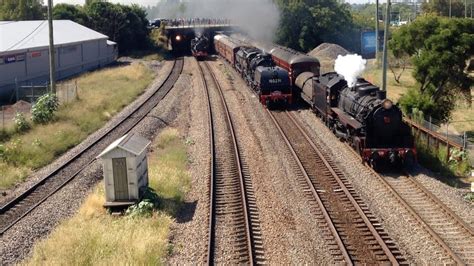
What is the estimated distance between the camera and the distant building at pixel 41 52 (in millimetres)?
41344

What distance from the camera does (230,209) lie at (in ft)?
54.8

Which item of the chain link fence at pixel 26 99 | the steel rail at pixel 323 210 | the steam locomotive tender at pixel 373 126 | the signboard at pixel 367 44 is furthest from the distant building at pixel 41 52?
the signboard at pixel 367 44

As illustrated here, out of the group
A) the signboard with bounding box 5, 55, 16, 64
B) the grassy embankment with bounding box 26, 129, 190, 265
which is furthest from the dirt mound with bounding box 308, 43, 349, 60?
the grassy embankment with bounding box 26, 129, 190, 265

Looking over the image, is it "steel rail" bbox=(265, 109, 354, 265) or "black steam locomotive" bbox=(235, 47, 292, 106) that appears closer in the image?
"steel rail" bbox=(265, 109, 354, 265)

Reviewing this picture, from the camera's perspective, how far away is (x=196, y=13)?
5989 inches

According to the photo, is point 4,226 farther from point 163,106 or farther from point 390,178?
point 163,106

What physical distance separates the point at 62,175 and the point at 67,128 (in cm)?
800

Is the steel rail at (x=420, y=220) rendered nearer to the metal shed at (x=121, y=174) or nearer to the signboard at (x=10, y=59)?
the metal shed at (x=121, y=174)

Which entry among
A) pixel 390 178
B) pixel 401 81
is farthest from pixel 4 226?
pixel 401 81

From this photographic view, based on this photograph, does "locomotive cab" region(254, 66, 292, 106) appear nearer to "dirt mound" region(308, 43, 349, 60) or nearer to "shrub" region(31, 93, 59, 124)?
"shrub" region(31, 93, 59, 124)

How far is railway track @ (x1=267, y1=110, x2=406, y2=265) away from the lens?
527 inches

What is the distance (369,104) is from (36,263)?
13412 mm

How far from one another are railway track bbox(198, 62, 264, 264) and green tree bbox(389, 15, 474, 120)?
503 inches

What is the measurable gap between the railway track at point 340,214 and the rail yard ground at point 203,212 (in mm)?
276
